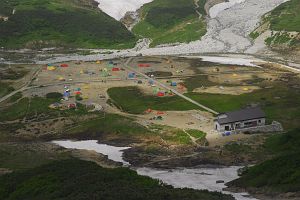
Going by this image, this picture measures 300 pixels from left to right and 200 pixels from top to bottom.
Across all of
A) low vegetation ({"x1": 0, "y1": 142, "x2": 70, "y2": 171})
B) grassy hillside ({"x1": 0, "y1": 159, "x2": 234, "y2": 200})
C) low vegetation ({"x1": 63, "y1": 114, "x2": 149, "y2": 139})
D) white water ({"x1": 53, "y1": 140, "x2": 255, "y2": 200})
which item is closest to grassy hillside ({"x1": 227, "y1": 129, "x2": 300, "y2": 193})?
white water ({"x1": 53, "y1": 140, "x2": 255, "y2": 200})

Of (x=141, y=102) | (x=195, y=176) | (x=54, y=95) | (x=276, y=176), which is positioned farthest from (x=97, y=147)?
(x=276, y=176)

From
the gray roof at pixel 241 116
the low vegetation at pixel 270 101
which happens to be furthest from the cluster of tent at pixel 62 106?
the gray roof at pixel 241 116

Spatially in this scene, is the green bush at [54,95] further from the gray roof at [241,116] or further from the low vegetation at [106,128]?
the gray roof at [241,116]

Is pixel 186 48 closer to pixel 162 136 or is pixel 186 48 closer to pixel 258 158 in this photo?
pixel 162 136

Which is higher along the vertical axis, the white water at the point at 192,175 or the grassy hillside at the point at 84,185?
the grassy hillside at the point at 84,185

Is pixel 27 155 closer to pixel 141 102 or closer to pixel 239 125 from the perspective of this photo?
pixel 239 125

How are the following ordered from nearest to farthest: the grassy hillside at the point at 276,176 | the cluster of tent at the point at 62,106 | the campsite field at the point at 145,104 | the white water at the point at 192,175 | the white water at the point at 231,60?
the grassy hillside at the point at 276,176 < the white water at the point at 192,175 < the campsite field at the point at 145,104 < the cluster of tent at the point at 62,106 < the white water at the point at 231,60
